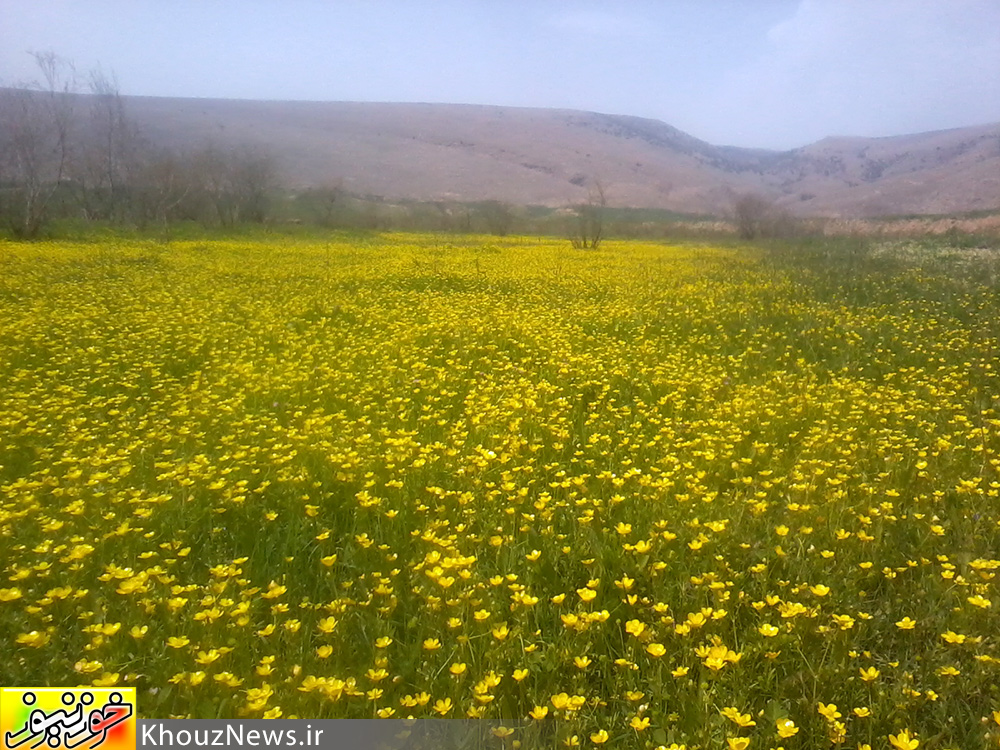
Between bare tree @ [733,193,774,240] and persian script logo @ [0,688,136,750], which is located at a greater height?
bare tree @ [733,193,774,240]

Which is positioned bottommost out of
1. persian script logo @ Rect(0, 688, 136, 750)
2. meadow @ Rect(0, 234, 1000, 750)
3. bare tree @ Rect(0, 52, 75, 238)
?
persian script logo @ Rect(0, 688, 136, 750)

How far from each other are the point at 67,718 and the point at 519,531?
72.2 inches

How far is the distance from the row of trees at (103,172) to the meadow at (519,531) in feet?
21.0

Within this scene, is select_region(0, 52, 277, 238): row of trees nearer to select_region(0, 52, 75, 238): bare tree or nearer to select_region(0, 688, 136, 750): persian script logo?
select_region(0, 52, 75, 238): bare tree

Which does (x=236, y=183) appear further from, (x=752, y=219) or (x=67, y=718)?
(x=67, y=718)

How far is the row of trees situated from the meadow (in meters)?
6.41

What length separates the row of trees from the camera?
430 inches

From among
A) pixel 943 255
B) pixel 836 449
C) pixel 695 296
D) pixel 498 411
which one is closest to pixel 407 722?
pixel 498 411

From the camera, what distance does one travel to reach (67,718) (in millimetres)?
1912

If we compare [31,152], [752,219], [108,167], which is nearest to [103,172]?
[108,167]

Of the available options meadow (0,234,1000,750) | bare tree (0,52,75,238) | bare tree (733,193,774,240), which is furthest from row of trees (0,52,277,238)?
bare tree (733,193,774,240)

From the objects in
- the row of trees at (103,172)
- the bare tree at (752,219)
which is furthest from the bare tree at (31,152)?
the bare tree at (752,219)

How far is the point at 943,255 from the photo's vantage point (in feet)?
49.3

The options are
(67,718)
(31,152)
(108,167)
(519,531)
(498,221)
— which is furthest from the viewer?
(498,221)
